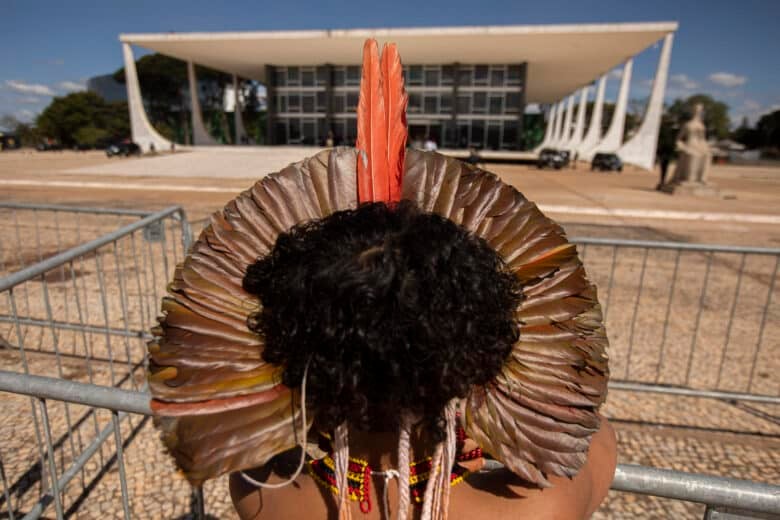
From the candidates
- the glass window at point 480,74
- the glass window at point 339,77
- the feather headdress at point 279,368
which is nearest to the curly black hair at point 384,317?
the feather headdress at point 279,368

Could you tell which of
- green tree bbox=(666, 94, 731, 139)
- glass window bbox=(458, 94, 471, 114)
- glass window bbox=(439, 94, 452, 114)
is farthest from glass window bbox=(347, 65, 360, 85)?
green tree bbox=(666, 94, 731, 139)

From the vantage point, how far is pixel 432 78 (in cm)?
3766

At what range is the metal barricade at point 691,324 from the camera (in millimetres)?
3975

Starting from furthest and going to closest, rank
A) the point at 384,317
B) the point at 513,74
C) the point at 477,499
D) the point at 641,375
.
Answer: the point at 513,74
the point at 641,375
the point at 477,499
the point at 384,317

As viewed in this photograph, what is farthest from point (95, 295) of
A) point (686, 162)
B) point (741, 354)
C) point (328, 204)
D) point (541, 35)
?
point (541, 35)

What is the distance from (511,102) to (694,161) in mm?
20583

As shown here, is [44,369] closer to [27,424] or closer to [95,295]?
[27,424]

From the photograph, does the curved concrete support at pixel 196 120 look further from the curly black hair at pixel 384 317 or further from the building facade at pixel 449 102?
the curly black hair at pixel 384 317

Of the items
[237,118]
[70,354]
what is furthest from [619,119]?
[70,354]

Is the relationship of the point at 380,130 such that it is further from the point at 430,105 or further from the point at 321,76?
the point at 321,76

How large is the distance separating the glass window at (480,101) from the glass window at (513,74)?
2100 millimetres

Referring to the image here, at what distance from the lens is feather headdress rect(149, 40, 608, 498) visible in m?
0.86

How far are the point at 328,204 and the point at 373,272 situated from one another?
1.11ft

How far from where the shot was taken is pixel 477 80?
1471 inches
